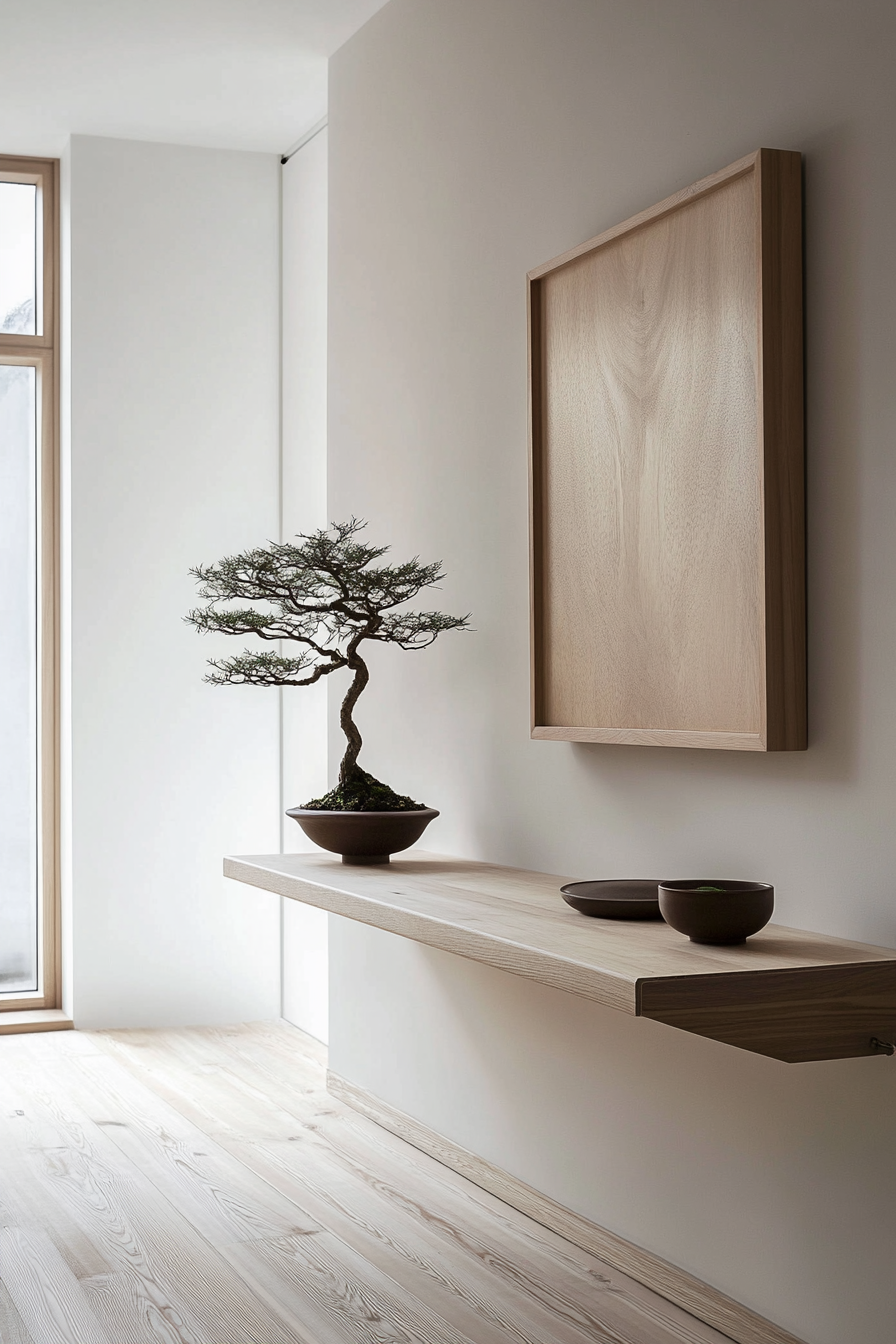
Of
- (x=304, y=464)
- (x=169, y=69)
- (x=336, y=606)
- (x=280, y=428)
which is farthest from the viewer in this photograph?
(x=280, y=428)

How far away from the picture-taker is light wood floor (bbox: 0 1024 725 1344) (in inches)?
90.9

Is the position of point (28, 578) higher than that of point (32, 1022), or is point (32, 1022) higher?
point (28, 578)

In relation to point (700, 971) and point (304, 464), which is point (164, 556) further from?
point (700, 971)

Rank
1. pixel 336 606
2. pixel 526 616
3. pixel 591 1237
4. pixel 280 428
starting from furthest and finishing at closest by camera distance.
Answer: pixel 280 428
pixel 336 606
pixel 526 616
pixel 591 1237

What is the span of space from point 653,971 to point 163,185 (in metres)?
3.75

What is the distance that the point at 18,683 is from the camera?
15.7ft

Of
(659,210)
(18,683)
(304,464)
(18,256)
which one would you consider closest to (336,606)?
(659,210)

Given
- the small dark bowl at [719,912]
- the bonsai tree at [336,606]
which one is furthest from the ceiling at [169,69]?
the small dark bowl at [719,912]

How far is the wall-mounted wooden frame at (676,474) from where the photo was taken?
210 cm

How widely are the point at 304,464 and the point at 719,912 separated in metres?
3.02

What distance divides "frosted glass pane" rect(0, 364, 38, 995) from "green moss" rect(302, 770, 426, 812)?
1977 mm

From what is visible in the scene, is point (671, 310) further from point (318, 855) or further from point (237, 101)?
point (237, 101)

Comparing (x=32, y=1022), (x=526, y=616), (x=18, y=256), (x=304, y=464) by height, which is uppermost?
(x=18, y=256)

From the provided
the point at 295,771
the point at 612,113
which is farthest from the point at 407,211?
the point at 295,771
